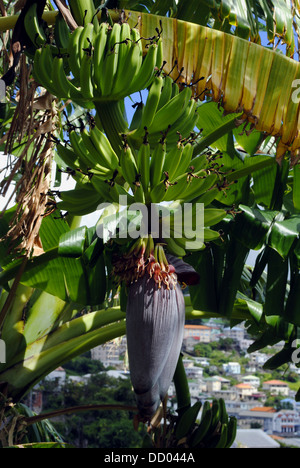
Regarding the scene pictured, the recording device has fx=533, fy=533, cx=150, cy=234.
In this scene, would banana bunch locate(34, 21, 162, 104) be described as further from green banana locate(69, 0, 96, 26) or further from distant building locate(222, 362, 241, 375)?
distant building locate(222, 362, 241, 375)

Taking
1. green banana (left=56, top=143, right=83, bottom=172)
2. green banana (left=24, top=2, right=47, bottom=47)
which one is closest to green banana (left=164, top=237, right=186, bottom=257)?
green banana (left=56, top=143, right=83, bottom=172)

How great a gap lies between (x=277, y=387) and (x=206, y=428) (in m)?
27.3

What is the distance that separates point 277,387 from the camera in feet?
89.4

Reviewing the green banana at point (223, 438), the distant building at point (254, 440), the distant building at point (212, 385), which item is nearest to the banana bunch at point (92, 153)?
the green banana at point (223, 438)

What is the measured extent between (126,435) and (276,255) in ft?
45.4

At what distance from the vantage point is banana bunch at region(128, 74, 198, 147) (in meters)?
1.05

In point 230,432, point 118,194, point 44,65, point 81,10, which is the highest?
point 81,10

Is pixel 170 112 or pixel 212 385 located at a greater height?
pixel 170 112

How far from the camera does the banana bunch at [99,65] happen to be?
102 centimetres

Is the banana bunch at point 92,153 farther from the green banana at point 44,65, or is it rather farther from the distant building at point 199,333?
the distant building at point 199,333

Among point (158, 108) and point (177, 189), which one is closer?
point (177, 189)

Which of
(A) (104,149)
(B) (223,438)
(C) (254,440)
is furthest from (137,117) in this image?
(C) (254,440)

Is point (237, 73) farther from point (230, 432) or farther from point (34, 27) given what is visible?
point (230, 432)

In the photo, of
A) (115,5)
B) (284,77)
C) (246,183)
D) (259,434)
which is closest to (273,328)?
(246,183)
